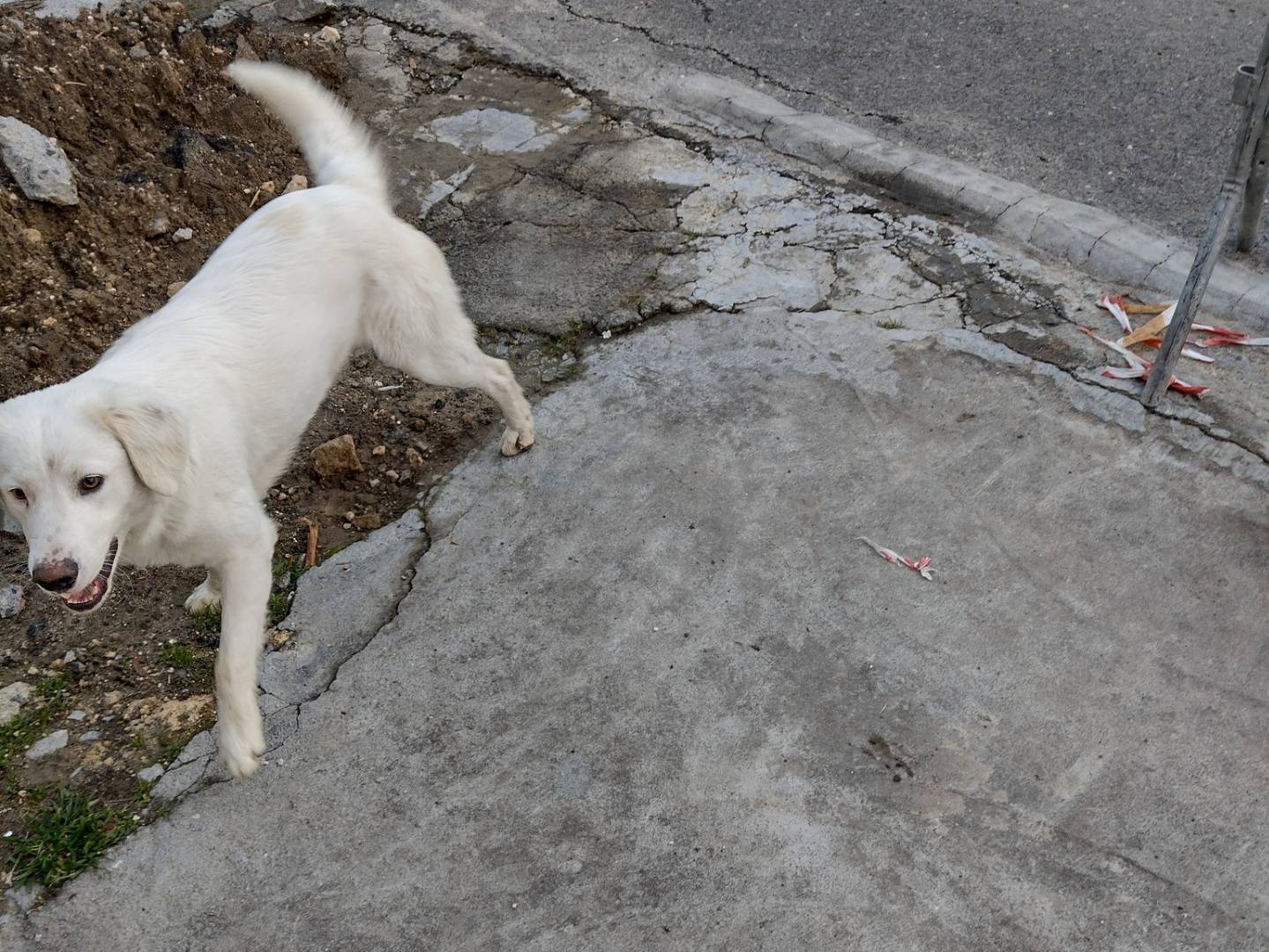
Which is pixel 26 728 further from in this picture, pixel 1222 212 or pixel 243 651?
pixel 1222 212

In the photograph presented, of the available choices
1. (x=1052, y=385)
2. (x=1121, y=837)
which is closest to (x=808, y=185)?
(x=1052, y=385)

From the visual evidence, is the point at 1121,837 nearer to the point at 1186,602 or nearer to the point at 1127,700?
the point at 1127,700

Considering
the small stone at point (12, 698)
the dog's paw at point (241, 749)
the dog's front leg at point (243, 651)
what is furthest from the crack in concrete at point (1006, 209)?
the small stone at point (12, 698)

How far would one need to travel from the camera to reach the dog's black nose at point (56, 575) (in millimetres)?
2316

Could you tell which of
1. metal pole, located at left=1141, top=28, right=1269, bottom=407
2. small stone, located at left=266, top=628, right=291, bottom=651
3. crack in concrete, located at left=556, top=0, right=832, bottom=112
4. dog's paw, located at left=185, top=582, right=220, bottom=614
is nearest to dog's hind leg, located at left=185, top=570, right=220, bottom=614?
dog's paw, located at left=185, top=582, right=220, bottom=614

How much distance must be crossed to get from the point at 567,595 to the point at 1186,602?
1.88 m

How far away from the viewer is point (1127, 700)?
286 centimetres

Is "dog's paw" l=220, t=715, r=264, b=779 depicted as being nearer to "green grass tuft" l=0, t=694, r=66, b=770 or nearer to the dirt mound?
"green grass tuft" l=0, t=694, r=66, b=770

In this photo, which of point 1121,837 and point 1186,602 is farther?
point 1186,602

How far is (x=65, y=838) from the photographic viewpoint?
8.90 ft

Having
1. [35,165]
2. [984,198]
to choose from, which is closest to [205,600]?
[35,165]

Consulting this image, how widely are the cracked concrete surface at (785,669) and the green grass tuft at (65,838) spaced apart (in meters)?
0.06

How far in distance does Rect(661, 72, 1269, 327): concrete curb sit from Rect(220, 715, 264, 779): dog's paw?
146 inches

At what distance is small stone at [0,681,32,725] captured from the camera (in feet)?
10.1
